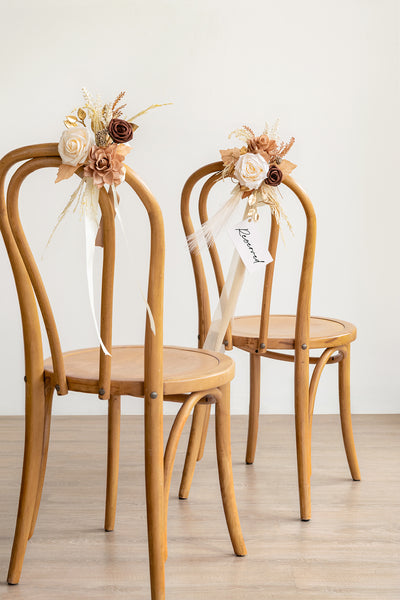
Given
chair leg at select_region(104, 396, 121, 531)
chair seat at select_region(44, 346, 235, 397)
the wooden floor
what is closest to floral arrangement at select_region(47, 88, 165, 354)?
chair seat at select_region(44, 346, 235, 397)

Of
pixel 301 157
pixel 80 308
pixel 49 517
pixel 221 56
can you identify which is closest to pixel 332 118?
pixel 301 157

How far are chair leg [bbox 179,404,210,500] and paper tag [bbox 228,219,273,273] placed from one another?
45 cm

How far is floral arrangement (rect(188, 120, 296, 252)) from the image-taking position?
167 centimetres

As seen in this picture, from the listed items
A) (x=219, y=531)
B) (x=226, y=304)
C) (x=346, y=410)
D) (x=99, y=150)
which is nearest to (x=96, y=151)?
(x=99, y=150)

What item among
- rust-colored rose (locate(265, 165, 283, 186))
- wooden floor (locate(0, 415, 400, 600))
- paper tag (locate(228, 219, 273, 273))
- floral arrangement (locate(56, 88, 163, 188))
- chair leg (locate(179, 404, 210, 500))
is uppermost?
floral arrangement (locate(56, 88, 163, 188))

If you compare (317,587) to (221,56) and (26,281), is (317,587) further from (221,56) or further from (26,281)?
(221,56)

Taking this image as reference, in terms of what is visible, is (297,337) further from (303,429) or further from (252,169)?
(252,169)

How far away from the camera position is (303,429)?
1.89 m

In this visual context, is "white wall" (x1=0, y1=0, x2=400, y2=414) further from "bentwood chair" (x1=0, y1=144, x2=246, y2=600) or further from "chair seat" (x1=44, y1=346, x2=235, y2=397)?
"bentwood chair" (x1=0, y1=144, x2=246, y2=600)

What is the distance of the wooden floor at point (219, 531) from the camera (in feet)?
5.03

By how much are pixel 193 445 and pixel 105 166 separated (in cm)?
93

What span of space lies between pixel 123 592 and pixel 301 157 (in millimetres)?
1941

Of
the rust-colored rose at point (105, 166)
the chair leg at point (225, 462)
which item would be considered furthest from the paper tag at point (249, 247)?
the rust-colored rose at point (105, 166)

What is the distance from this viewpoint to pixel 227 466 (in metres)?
1.63
